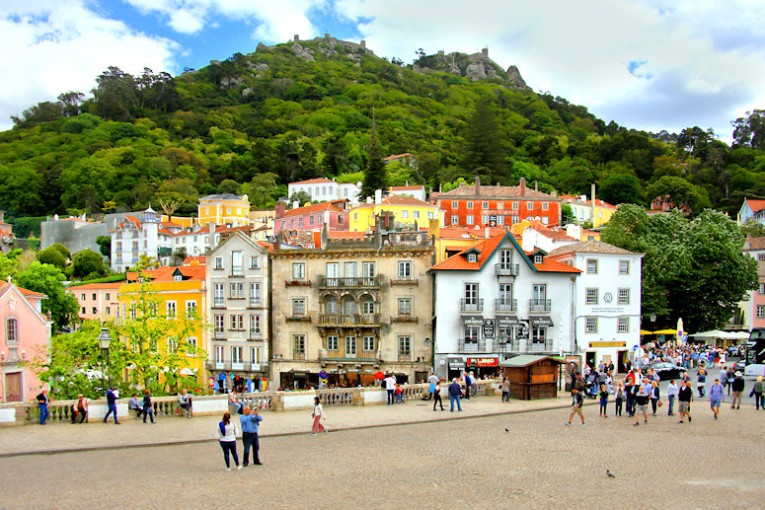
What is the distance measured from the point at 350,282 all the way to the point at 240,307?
7.50 metres

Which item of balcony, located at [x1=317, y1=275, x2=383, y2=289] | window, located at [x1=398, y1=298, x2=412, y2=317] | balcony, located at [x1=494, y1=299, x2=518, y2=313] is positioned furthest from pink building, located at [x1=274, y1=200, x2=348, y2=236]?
balcony, located at [x1=494, y1=299, x2=518, y2=313]

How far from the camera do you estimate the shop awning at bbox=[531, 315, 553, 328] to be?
1721 inches

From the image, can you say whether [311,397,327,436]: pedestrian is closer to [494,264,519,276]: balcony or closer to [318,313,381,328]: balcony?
[494,264,519,276]: balcony

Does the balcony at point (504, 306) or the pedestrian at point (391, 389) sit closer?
the pedestrian at point (391, 389)

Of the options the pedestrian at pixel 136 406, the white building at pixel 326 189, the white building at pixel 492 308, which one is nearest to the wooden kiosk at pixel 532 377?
the white building at pixel 492 308

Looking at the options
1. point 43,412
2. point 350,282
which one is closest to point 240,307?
point 350,282

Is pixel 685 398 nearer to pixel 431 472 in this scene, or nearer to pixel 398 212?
pixel 431 472

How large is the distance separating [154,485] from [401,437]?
793 cm

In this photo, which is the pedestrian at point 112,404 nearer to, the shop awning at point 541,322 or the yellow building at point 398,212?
the shop awning at point 541,322

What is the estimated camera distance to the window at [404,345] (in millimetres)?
44531

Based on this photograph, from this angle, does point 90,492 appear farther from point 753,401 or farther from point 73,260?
point 73,260

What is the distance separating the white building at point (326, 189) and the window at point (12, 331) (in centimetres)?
8342

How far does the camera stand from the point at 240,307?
1914 inches

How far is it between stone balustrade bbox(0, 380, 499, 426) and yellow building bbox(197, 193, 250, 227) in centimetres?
8434
